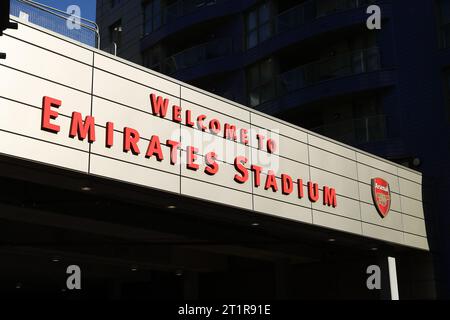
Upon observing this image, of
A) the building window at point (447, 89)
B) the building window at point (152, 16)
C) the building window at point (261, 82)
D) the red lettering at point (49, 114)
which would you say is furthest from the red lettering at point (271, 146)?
the building window at point (152, 16)

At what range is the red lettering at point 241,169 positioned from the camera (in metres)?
20.3

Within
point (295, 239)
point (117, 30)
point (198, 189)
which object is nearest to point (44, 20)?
point (198, 189)

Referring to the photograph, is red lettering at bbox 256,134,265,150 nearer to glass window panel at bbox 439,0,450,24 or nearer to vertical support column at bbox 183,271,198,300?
glass window panel at bbox 439,0,450,24

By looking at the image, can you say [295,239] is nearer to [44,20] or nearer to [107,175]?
[107,175]

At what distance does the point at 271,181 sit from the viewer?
21.3 metres

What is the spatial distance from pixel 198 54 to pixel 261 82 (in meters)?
5.82

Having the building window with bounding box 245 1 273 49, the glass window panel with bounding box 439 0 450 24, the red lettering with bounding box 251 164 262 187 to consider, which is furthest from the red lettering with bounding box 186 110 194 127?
the building window with bounding box 245 1 273 49

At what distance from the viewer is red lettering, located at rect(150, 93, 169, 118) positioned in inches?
722

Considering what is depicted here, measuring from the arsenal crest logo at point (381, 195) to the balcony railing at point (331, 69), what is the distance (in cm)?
835

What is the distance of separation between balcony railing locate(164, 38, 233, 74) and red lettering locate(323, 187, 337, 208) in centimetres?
→ 1868

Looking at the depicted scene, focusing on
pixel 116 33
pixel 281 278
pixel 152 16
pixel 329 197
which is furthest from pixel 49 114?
pixel 116 33

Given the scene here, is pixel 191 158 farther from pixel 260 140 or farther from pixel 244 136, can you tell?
pixel 260 140

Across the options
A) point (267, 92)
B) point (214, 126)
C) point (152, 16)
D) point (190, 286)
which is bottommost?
point (190, 286)
